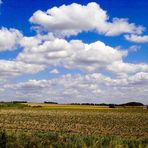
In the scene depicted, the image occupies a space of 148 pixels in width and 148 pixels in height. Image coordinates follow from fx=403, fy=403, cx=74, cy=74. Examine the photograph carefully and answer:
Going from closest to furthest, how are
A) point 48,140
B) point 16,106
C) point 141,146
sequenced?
point 141,146
point 48,140
point 16,106

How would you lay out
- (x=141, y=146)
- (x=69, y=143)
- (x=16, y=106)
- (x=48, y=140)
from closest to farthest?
(x=141, y=146) < (x=69, y=143) < (x=48, y=140) < (x=16, y=106)

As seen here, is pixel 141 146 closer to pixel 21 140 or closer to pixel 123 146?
pixel 123 146

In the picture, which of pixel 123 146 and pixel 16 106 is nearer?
pixel 123 146

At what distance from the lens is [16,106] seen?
5413 inches

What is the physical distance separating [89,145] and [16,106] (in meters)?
119

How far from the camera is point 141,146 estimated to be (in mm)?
19000

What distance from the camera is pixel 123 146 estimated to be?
19469mm

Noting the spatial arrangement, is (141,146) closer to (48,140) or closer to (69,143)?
(69,143)

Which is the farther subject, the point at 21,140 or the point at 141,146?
the point at 21,140

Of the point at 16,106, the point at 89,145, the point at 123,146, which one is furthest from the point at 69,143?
the point at 16,106

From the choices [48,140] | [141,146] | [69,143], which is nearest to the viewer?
[141,146]

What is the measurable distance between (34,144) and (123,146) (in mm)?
4529

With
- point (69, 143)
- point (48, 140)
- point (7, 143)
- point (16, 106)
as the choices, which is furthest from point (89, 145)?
point (16, 106)

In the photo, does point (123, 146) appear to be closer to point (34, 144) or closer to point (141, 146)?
point (141, 146)
